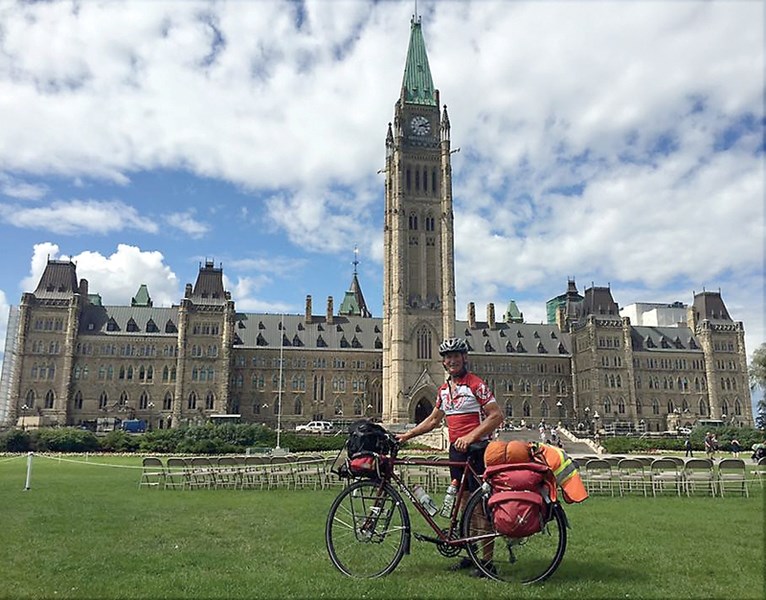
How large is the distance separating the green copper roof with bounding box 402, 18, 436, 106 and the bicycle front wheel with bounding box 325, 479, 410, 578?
297 feet

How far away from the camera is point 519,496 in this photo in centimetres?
718

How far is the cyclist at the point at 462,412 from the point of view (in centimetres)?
813

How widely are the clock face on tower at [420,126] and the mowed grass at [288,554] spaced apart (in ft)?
268

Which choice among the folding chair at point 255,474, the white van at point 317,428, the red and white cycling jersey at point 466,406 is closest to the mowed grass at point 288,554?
the red and white cycling jersey at point 466,406

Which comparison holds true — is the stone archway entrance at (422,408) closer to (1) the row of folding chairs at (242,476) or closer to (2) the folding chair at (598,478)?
(1) the row of folding chairs at (242,476)

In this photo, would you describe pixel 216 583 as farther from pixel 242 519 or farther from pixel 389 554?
pixel 242 519

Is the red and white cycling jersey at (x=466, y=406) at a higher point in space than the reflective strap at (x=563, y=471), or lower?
higher

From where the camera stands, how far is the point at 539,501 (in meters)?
7.16

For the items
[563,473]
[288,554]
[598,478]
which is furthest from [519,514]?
[598,478]

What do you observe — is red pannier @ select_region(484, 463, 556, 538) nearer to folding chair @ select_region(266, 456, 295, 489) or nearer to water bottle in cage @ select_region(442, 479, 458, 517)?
water bottle in cage @ select_region(442, 479, 458, 517)

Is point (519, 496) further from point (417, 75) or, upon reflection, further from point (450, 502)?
point (417, 75)

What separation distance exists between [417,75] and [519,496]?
95.7 metres

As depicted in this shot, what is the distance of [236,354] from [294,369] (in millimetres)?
8190

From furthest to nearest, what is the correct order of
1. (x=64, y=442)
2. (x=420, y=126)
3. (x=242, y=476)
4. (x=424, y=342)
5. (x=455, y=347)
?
(x=420, y=126) < (x=424, y=342) < (x=64, y=442) < (x=242, y=476) < (x=455, y=347)
